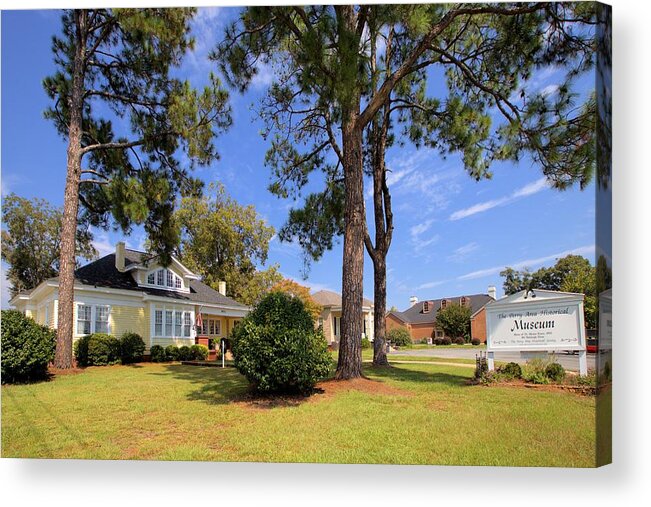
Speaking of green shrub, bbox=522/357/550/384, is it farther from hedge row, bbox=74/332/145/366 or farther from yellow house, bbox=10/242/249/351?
hedge row, bbox=74/332/145/366

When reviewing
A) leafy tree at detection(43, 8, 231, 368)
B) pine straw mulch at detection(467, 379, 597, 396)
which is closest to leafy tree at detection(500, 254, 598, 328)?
pine straw mulch at detection(467, 379, 597, 396)

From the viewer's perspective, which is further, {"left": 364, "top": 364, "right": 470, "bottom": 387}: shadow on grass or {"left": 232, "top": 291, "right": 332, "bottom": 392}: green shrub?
{"left": 364, "top": 364, "right": 470, "bottom": 387}: shadow on grass

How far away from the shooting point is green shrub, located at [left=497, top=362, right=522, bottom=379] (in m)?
5.98

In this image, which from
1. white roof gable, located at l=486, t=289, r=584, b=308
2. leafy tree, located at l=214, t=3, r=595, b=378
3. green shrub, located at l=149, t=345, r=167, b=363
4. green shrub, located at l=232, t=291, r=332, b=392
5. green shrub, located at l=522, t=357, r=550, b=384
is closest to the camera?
leafy tree, located at l=214, t=3, r=595, b=378

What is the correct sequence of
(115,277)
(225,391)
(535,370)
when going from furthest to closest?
1. (115,277)
2. (225,391)
3. (535,370)

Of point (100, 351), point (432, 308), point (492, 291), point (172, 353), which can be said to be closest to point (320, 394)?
point (492, 291)

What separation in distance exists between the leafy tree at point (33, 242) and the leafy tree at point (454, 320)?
22.0ft

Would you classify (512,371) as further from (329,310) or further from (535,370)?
(329,310)

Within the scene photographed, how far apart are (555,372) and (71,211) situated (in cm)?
767

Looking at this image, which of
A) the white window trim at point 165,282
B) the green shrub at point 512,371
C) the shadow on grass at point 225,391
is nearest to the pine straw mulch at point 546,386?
the green shrub at point 512,371

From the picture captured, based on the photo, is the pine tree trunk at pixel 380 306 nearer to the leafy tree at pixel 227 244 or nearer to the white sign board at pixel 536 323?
the leafy tree at pixel 227 244

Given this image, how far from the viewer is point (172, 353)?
30.7 ft

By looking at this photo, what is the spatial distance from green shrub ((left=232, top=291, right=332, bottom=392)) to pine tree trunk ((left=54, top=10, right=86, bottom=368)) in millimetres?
3578

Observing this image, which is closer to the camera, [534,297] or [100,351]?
[534,297]
